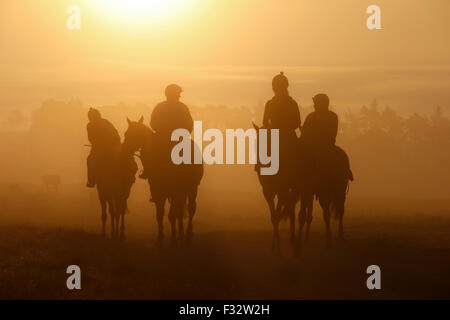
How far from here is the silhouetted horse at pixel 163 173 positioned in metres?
18.9

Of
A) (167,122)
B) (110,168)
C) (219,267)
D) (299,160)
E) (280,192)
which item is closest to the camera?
(219,267)

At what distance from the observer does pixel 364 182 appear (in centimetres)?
8625

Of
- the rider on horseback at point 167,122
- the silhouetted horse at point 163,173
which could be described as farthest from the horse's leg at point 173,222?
the rider on horseback at point 167,122

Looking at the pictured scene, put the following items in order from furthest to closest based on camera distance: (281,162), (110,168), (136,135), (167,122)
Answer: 1. (110,168)
2. (136,135)
3. (167,122)
4. (281,162)

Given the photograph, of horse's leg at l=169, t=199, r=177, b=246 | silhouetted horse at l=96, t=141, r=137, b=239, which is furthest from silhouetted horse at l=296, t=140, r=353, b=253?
silhouetted horse at l=96, t=141, r=137, b=239

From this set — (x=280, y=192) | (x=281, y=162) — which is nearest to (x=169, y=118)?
(x=281, y=162)

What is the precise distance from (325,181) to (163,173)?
430 cm

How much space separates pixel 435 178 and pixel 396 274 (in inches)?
3009

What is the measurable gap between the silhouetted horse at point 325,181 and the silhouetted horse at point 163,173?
120 inches

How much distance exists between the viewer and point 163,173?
1905 centimetres

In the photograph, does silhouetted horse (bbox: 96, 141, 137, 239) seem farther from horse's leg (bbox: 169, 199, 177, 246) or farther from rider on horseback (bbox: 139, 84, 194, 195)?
horse's leg (bbox: 169, 199, 177, 246)

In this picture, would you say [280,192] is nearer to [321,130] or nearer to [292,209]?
[292,209]

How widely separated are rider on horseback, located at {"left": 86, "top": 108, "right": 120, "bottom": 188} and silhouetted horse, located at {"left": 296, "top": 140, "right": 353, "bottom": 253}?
5.82 m
